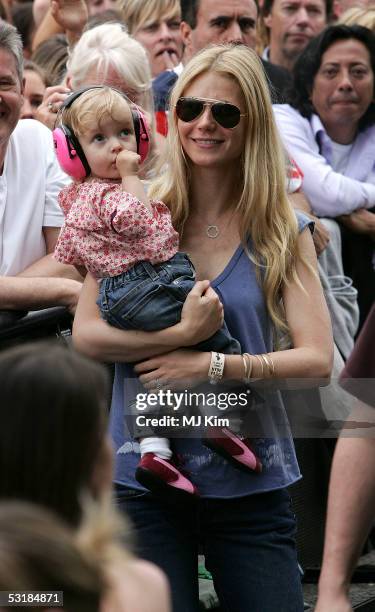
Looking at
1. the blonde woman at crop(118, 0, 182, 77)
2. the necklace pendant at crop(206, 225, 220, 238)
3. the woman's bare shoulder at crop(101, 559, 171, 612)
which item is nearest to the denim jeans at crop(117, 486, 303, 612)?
the necklace pendant at crop(206, 225, 220, 238)

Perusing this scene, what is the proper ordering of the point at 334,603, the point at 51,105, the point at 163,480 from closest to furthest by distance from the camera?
the point at 334,603
the point at 163,480
the point at 51,105

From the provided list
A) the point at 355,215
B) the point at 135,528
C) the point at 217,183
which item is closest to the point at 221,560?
the point at 135,528

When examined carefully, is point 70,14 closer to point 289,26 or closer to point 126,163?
point 289,26

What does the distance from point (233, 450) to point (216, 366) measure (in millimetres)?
246

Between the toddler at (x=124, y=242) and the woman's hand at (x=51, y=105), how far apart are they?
5.19 feet

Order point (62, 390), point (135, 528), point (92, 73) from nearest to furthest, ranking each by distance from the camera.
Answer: point (62, 390) → point (135, 528) → point (92, 73)

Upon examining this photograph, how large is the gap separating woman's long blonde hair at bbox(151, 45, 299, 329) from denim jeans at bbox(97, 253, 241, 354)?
20 cm

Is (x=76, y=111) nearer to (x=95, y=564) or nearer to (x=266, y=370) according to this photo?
(x=266, y=370)

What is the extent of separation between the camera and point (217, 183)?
3764mm

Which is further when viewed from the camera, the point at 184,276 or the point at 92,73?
the point at 92,73

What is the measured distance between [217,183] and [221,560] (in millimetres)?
1129

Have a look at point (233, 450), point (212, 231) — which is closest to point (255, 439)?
point (233, 450)

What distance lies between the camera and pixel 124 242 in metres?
3.53

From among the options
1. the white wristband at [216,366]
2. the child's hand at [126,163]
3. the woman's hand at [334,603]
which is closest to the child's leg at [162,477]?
the white wristband at [216,366]
